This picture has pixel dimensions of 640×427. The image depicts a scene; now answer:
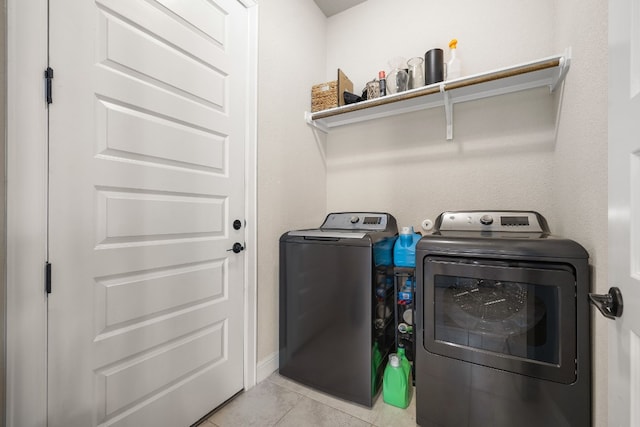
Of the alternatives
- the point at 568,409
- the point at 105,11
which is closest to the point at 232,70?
the point at 105,11

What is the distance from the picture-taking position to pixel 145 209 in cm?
115

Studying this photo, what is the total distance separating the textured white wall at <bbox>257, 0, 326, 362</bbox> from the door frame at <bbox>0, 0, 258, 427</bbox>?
3.26ft

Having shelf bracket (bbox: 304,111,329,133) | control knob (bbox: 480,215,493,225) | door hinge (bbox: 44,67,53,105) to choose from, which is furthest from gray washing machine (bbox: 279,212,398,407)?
door hinge (bbox: 44,67,53,105)

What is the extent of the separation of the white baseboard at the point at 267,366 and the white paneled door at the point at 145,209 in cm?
15

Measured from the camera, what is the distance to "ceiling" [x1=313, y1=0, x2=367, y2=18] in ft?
7.50

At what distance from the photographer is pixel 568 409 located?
3.33ft

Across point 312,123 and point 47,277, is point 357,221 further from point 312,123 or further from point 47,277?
point 47,277

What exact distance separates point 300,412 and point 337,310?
578 millimetres

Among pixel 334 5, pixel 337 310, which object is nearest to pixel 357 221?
pixel 337 310

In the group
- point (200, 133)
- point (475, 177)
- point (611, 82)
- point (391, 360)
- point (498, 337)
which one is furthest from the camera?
point (475, 177)

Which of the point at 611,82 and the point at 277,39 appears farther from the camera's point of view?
the point at 277,39

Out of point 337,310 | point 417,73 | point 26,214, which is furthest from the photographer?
point 417,73

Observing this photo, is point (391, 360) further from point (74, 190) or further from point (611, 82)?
point (74, 190)

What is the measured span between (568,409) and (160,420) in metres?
1.74
